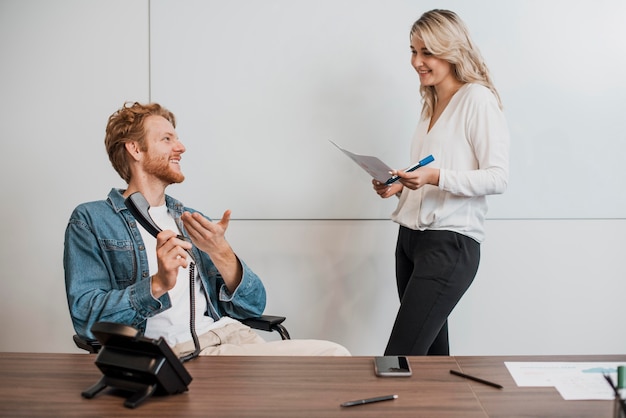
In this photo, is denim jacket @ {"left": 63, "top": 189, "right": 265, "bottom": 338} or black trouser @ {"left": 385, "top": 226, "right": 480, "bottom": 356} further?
black trouser @ {"left": 385, "top": 226, "right": 480, "bottom": 356}

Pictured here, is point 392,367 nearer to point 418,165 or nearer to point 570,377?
point 570,377

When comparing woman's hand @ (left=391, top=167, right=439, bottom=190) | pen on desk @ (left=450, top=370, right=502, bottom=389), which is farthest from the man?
woman's hand @ (left=391, top=167, right=439, bottom=190)

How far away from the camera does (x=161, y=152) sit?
96.8 inches

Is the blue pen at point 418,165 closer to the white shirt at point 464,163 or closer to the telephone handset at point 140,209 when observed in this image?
the white shirt at point 464,163

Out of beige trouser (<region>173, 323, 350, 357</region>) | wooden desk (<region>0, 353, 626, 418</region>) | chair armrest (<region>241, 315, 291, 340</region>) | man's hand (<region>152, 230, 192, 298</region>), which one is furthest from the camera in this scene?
chair armrest (<region>241, 315, 291, 340</region>)

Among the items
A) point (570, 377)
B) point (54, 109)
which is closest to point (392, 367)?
point (570, 377)

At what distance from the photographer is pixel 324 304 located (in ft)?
11.4

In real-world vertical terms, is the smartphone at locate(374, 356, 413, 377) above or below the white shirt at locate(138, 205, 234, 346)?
above

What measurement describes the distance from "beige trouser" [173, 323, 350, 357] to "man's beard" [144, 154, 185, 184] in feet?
1.92

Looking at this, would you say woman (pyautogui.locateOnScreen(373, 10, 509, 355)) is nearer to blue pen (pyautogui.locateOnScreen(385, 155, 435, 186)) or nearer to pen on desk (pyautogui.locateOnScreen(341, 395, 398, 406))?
blue pen (pyautogui.locateOnScreen(385, 155, 435, 186))

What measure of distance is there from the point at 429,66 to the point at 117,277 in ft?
4.66

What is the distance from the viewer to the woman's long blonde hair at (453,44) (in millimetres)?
2566

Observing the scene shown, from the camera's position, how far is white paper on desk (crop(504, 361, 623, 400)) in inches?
59.0

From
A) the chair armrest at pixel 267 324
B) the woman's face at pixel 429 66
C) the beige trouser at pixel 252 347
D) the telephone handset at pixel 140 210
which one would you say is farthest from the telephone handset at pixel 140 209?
the woman's face at pixel 429 66
